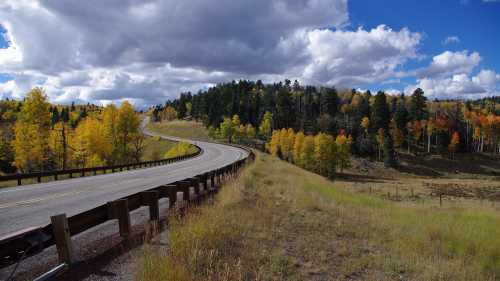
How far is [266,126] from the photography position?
107 meters

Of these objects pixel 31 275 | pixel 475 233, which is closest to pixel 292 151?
pixel 475 233

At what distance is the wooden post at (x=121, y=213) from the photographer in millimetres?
5844

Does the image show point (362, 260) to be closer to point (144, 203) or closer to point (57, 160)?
point (144, 203)

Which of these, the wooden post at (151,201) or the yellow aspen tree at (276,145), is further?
the yellow aspen tree at (276,145)

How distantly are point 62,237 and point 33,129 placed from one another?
4013 cm

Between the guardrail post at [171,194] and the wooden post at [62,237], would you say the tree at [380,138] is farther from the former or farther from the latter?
the wooden post at [62,237]

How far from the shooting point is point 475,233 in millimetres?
8648

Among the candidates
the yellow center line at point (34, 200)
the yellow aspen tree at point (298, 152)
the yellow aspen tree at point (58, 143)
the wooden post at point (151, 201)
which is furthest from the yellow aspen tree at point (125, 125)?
the wooden post at point (151, 201)

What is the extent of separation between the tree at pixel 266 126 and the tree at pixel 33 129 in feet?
244

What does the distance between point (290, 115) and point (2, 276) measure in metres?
113

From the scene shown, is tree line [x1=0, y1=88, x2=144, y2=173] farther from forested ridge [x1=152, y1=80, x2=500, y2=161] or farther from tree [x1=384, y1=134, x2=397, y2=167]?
tree [x1=384, y1=134, x2=397, y2=167]

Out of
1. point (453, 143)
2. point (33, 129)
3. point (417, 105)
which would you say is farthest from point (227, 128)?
point (453, 143)

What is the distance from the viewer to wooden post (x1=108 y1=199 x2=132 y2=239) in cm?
584

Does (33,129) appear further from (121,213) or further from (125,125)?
(121,213)
